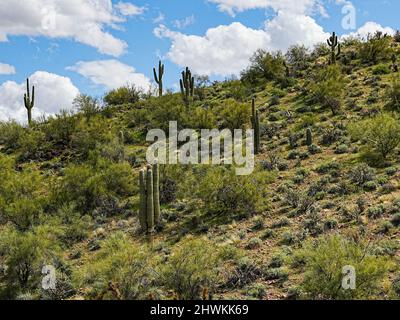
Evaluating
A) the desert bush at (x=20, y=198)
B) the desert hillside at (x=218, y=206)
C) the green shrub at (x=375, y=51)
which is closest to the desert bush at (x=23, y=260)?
the desert hillside at (x=218, y=206)

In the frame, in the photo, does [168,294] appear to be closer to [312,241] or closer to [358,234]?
[312,241]

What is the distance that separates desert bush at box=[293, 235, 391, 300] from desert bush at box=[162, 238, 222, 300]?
8.53 feet

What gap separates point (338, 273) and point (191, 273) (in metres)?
3.86

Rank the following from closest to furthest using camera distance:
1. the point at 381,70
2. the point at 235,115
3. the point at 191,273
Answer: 1. the point at 191,273
2. the point at 235,115
3. the point at 381,70

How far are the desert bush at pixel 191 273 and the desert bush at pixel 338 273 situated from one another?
2.60 m

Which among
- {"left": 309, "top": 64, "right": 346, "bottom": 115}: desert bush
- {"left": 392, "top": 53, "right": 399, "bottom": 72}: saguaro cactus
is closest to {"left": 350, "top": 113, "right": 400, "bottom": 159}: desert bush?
{"left": 309, "top": 64, "right": 346, "bottom": 115}: desert bush

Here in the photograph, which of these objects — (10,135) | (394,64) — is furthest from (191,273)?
(394,64)

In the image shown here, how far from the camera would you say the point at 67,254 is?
16.6 meters

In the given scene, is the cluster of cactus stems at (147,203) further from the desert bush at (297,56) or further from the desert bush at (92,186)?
the desert bush at (297,56)

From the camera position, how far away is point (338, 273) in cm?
1063

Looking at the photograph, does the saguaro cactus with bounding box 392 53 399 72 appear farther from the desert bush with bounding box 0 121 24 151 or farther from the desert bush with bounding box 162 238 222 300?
the desert bush with bounding box 162 238 222 300

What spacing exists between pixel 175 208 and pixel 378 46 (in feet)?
103

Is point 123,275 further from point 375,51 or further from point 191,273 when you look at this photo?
point 375,51

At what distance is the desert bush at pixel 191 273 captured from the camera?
12.1 metres
